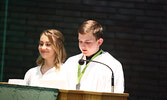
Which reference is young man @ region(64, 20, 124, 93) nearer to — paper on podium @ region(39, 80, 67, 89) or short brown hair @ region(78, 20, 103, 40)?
short brown hair @ region(78, 20, 103, 40)

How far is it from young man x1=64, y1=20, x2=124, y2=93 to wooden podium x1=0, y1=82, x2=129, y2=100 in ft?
2.78

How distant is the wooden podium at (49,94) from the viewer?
199 cm

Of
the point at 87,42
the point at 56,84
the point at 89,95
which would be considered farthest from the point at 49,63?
the point at 89,95

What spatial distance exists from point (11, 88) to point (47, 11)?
2864mm

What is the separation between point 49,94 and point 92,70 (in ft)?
3.55

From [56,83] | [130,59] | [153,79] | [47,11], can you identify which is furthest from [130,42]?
[56,83]

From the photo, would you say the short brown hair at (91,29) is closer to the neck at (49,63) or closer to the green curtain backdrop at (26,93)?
the neck at (49,63)

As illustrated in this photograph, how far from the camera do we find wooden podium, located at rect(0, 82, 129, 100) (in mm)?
1988

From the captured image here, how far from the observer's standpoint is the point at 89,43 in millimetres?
2857

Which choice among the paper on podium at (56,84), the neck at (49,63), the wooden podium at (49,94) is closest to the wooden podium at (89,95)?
the wooden podium at (49,94)

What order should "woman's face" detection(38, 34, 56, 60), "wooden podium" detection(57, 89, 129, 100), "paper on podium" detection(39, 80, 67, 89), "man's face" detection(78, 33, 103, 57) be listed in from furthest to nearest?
"woman's face" detection(38, 34, 56, 60) → "man's face" detection(78, 33, 103, 57) → "paper on podium" detection(39, 80, 67, 89) → "wooden podium" detection(57, 89, 129, 100)

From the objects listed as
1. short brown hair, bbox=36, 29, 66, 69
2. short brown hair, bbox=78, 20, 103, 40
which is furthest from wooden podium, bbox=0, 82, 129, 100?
short brown hair, bbox=36, 29, 66, 69

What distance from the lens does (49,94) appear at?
2.00m

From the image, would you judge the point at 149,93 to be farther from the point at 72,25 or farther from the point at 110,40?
the point at 72,25
